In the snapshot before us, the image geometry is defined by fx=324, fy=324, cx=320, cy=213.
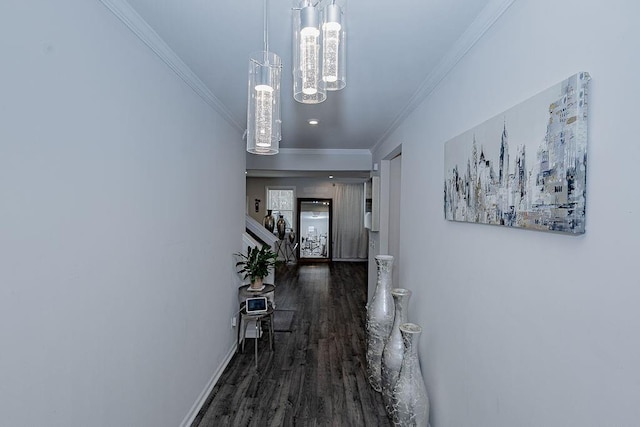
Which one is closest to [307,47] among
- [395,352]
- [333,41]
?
[333,41]

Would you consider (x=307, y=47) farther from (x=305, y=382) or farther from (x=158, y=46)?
(x=305, y=382)

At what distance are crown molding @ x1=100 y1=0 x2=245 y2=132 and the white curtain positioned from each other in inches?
259

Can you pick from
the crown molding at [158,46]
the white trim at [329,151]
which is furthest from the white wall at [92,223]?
the white trim at [329,151]

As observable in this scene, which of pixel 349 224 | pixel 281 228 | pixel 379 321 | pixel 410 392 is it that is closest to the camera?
pixel 410 392

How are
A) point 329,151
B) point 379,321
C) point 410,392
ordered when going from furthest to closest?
point 329,151 < point 379,321 < point 410,392

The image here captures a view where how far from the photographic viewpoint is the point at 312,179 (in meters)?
9.15

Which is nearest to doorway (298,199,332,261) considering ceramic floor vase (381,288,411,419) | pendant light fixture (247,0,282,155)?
ceramic floor vase (381,288,411,419)

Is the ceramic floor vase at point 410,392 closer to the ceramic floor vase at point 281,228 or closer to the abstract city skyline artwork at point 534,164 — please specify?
the abstract city skyline artwork at point 534,164

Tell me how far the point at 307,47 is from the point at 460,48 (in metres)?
1.20

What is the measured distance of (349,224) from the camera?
9219mm

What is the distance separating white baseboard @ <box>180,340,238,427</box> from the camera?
2270 mm

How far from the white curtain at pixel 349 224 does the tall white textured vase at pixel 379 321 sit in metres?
6.30

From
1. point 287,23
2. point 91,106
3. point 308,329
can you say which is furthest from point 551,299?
point 308,329

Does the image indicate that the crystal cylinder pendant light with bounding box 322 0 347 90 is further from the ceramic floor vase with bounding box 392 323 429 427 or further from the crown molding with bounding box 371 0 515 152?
the ceramic floor vase with bounding box 392 323 429 427
